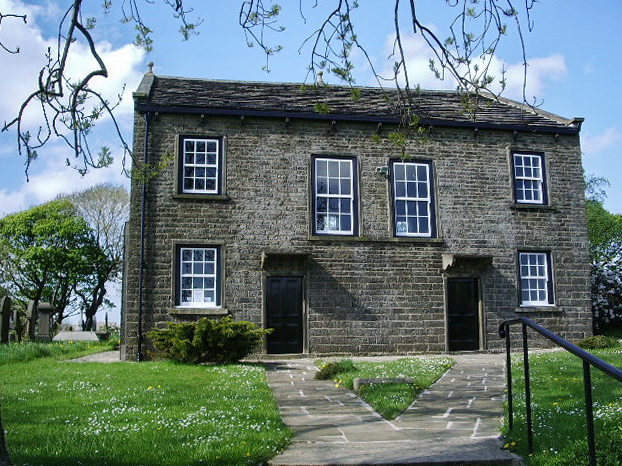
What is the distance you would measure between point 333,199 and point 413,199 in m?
2.16

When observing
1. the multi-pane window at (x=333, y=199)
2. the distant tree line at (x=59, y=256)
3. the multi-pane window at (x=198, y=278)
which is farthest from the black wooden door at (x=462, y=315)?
the distant tree line at (x=59, y=256)

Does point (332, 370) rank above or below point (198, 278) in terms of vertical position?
below

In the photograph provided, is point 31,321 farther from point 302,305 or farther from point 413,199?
point 413,199

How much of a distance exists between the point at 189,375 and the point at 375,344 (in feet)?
21.3

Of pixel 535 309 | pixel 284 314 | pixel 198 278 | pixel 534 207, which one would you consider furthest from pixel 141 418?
pixel 534 207

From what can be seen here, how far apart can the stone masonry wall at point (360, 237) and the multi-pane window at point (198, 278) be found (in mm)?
262

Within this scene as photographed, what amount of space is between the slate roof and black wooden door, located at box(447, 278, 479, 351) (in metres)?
4.38

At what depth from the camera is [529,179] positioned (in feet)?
57.5

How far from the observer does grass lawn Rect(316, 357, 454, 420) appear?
7404mm

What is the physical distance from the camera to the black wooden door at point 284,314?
1571cm

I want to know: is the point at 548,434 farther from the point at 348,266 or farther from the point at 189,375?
the point at 348,266

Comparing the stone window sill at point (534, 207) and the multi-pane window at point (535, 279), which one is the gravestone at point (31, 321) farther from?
the stone window sill at point (534, 207)

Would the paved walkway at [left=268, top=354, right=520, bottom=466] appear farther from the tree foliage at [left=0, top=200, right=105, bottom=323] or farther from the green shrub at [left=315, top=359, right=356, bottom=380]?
the tree foliage at [left=0, top=200, right=105, bottom=323]

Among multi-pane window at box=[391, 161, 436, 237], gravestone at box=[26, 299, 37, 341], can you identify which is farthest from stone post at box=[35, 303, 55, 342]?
multi-pane window at box=[391, 161, 436, 237]
